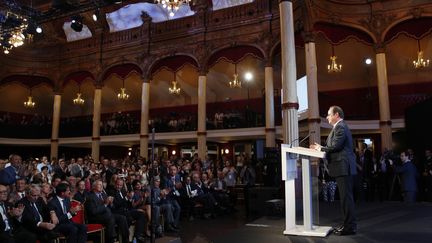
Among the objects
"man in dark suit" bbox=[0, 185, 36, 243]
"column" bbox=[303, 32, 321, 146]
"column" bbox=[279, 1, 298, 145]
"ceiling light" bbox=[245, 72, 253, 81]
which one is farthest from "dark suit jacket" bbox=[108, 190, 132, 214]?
"ceiling light" bbox=[245, 72, 253, 81]

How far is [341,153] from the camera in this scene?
4488 millimetres

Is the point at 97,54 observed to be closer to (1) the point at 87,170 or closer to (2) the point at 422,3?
(1) the point at 87,170

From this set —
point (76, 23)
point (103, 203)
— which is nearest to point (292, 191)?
point (103, 203)

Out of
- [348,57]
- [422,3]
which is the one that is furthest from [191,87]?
[422,3]

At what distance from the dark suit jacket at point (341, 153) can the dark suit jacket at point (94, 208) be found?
3.62 m

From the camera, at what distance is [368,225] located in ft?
16.1

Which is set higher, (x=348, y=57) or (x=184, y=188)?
(x=348, y=57)

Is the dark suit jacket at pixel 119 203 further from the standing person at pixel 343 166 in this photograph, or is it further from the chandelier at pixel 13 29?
the chandelier at pixel 13 29

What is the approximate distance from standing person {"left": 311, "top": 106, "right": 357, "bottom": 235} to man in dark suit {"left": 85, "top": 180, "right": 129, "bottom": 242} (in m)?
3.42

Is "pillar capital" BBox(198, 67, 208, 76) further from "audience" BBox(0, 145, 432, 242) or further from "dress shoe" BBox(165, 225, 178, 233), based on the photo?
"dress shoe" BBox(165, 225, 178, 233)

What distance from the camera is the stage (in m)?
4.14

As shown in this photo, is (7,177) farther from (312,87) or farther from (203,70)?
(203,70)

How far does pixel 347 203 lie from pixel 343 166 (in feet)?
1.46

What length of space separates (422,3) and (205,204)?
10.6 meters
